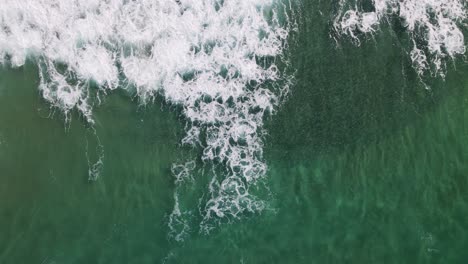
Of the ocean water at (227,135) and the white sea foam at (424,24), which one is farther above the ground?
the white sea foam at (424,24)

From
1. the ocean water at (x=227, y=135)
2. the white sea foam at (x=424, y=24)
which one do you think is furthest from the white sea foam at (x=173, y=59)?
the white sea foam at (x=424, y=24)

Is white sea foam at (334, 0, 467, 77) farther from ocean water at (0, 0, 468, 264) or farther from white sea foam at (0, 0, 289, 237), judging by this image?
white sea foam at (0, 0, 289, 237)

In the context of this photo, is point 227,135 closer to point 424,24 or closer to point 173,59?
point 173,59

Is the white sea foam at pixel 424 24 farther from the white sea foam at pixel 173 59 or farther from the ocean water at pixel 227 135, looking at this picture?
the white sea foam at pixel 173 59

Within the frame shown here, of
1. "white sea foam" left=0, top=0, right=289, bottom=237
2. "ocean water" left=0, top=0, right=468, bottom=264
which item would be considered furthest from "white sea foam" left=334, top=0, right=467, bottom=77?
"white sea foam" left=0, top=0, right=289, bottom=237

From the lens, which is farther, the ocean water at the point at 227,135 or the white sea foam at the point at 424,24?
the white sea foam at the point at 424,24
